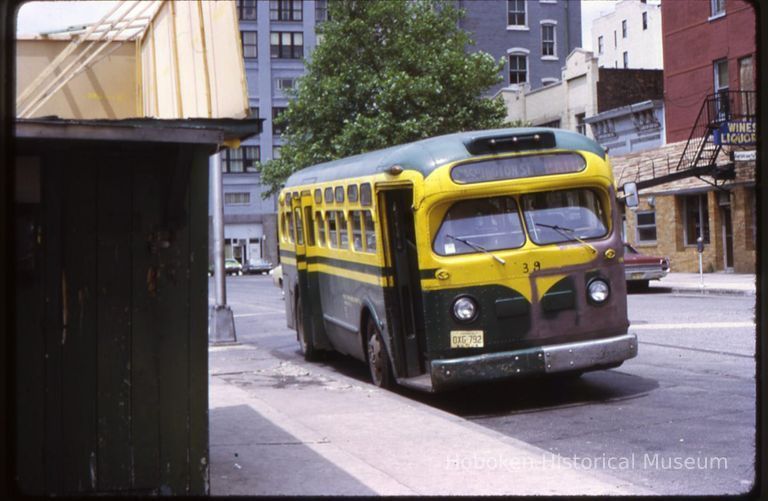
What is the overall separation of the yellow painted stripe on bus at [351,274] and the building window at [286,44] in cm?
6038

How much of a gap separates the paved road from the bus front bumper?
0.45 metres

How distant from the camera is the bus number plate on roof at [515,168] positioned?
10.5 meters

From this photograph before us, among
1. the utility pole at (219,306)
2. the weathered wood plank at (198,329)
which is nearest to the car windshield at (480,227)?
the weathered wood plank at (198,329)

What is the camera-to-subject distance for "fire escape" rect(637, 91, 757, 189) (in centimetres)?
3095

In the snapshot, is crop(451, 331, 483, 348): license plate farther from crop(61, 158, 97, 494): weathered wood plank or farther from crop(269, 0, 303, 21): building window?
crop(269, 0, 303, 21): building window

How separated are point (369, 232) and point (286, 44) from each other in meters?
63.7

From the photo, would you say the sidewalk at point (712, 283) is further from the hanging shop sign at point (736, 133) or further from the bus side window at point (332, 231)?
the bus side window at point (332, 231)

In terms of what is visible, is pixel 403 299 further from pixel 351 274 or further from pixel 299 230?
pixel 299 230

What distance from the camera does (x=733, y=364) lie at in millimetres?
12695

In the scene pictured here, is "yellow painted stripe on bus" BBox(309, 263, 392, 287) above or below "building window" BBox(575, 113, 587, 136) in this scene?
below

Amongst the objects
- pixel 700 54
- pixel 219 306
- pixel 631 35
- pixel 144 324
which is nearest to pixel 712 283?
pixel 700 54

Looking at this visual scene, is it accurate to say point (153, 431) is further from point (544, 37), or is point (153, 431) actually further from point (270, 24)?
point (270, 24)

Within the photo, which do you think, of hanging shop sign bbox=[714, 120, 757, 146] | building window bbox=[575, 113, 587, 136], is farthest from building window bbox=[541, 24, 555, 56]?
hanging shop sign bbox=[714, 120, 757, 146]

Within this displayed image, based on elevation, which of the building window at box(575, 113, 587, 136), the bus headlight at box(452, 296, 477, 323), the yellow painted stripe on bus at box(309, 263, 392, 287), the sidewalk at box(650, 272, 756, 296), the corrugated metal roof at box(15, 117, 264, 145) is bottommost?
the sidewalk at box(650, 272, 756, 296)
